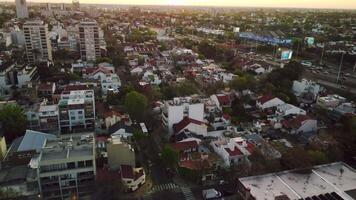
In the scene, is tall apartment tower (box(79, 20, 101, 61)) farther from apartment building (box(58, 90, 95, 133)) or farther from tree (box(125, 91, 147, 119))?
tree (box(125, 91, 147, 119))

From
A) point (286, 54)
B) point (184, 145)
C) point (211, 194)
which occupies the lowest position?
point (211, 194)

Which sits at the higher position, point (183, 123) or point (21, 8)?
point (21, 8)

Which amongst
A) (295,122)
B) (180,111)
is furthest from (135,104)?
(295,122)

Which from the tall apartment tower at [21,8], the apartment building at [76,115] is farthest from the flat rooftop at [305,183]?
the tall apartment tower at [21,8]

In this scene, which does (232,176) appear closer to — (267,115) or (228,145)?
(228,145)

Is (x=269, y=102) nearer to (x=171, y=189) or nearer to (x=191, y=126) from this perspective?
(x=191, y=126)

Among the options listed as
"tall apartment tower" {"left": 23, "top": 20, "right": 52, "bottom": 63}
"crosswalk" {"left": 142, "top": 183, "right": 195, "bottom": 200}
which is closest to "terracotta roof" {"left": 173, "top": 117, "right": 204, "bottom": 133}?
"crosswalk" {"left": 142, "top": 183, "right": 195, "bottom": 200}

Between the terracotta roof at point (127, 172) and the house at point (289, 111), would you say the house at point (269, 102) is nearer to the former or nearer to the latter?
the house at point (289, 111)
